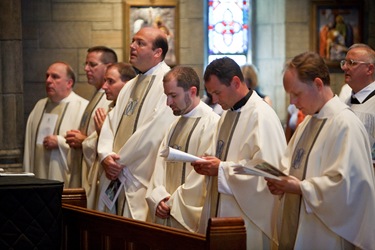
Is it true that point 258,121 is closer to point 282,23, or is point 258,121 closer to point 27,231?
point 27,231

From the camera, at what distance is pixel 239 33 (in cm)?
1207

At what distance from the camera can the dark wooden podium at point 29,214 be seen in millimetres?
4270

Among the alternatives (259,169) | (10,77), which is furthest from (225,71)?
(10,77)

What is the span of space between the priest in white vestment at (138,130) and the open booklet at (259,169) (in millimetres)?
1917

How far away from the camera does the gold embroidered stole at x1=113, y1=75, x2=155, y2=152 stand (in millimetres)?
6770

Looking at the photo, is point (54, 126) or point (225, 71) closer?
point (225, 71)

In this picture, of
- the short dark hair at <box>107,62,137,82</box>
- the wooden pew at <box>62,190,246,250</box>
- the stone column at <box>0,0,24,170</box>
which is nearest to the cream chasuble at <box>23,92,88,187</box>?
the stone column at <box>0,0,24,170</box>

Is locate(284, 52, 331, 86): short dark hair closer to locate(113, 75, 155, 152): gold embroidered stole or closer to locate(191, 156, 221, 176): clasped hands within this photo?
locate(191, 156, 221, 176): clasped hands

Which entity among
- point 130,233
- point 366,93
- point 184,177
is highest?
point 366,93

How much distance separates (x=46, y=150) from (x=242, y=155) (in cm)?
333

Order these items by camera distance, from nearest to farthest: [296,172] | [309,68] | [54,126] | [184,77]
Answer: [309,68]
[296,172]
[184,77]
[54,126]

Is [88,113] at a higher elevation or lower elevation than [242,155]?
higher

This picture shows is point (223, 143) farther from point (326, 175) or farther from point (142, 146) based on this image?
point (142, 146)

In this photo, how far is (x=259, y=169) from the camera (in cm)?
459
